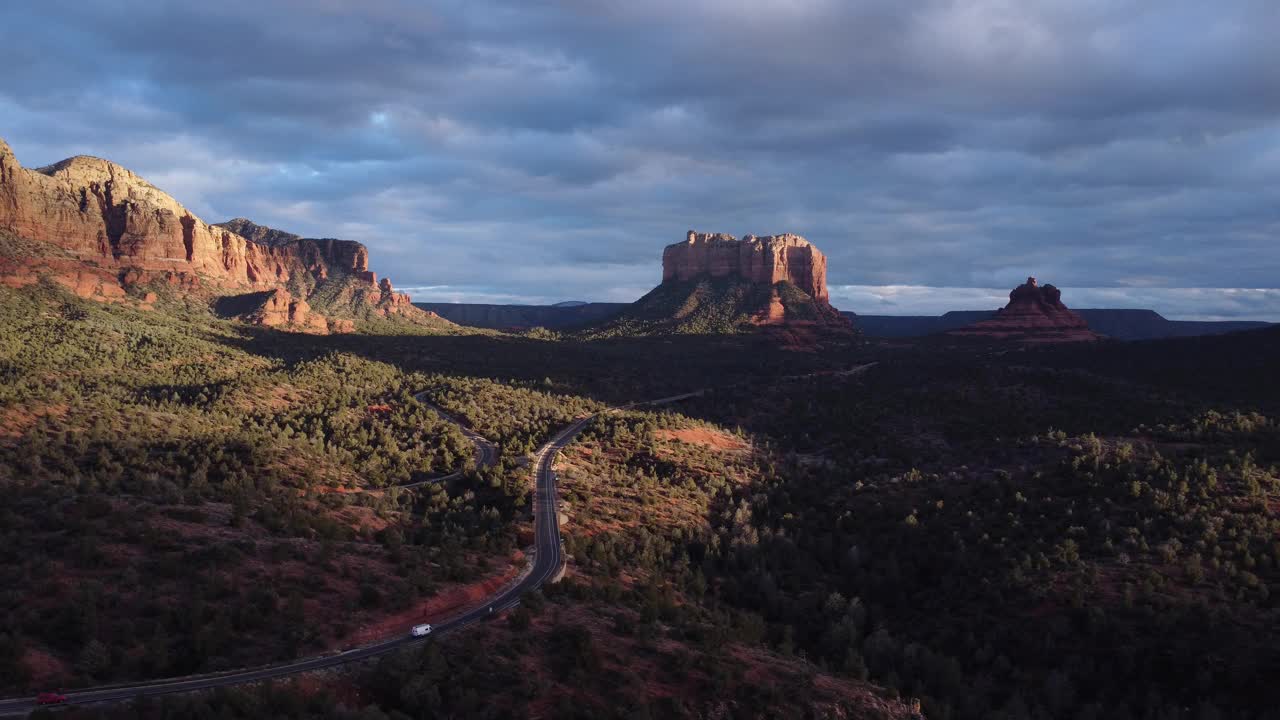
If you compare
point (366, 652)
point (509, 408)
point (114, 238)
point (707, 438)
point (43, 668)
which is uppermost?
point (114, 238)

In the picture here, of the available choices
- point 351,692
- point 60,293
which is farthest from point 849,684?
point 60,293

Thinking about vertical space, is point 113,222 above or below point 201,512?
above

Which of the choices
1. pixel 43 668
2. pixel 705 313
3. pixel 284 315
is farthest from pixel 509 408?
pixel 705 313

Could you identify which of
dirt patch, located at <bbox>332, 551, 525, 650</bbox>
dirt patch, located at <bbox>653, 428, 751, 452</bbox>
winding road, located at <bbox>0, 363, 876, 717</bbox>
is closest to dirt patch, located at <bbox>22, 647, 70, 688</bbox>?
winding road, located at <bbox>0, 363, 876, 717</bbox>

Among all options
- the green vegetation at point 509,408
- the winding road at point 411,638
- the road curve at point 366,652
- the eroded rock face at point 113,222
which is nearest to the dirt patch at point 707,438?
the green vegetation at point 509,408

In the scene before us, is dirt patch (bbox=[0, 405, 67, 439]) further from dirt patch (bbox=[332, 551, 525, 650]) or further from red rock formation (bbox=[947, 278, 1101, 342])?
red rock formation (bbox=[947, 278, 1101, 342])

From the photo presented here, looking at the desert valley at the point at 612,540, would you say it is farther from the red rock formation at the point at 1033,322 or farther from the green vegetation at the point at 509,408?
the red rock formation at the point at 1033,322

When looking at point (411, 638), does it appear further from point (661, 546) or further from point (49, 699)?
point (661, 546)
